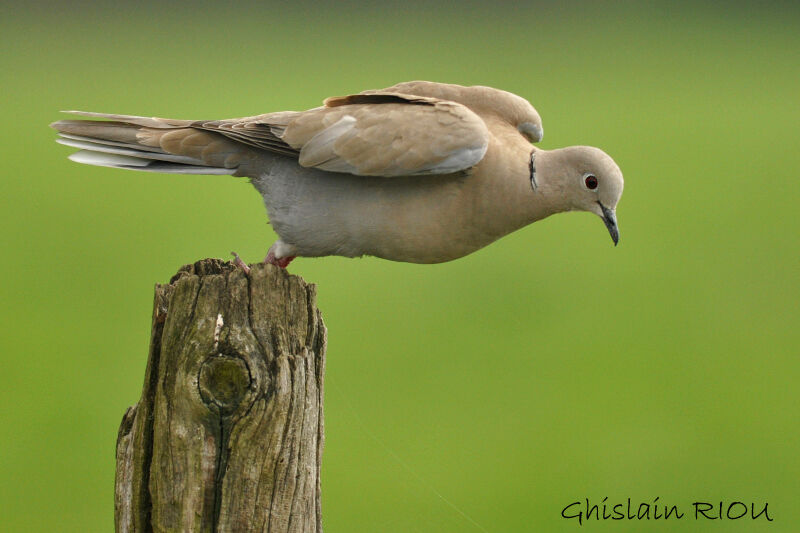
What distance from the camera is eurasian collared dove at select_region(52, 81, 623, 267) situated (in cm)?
433

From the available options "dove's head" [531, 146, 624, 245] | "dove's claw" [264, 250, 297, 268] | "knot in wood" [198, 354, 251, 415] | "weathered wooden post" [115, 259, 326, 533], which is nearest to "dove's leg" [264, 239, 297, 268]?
"dove's claw" [264, 250, 297, 268]

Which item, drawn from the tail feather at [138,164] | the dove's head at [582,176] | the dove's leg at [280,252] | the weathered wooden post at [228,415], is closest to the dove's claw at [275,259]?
the dove's leg at [280,252]

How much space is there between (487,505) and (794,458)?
3.84 meters

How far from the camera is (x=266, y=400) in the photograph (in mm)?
3158

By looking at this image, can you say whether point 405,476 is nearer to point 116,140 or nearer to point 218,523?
point 116,140

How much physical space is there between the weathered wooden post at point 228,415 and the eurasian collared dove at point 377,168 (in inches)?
44.6

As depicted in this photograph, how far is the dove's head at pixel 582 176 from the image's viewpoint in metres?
4.55

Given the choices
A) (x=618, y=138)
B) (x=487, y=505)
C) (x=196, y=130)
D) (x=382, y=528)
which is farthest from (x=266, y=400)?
(x=618, y=138)

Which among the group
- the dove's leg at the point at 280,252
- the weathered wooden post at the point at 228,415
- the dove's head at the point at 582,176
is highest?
the dove's head at the point at 582,176

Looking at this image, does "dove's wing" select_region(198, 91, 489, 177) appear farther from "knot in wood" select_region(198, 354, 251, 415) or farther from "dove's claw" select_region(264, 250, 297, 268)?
"knot in wood" select_region(198, 354, 251, 415)

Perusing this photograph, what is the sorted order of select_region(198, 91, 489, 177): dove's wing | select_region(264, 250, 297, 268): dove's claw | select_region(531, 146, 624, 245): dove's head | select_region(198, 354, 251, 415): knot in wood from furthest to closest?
select_region(264, 250, 297, 268): dove's claw < select_region(531, 146, 624, 245): dove's head < select_region(198, 91, 489, 177): dove's wing < select_region(198, 354, 251, 415): knot in wood

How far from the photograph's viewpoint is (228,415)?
3.13 m
